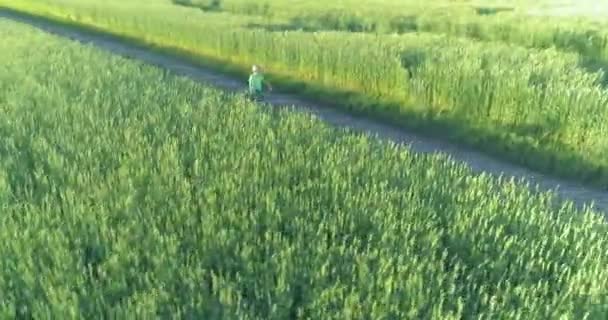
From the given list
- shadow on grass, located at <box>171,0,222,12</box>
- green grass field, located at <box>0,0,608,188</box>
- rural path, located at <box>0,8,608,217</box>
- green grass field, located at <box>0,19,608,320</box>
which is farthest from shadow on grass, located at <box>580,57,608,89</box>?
shadow on grass, located at <box>171,0,222,12</box>

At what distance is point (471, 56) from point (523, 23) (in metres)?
9.06

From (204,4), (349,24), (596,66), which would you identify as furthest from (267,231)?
(204,4)

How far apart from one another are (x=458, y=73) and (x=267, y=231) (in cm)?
822

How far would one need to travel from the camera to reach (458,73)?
431 inches

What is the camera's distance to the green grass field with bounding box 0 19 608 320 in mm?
3391

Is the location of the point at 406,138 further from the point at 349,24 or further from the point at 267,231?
the point at 349,24

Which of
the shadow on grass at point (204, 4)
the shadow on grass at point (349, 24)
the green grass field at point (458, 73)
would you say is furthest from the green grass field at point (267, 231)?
the shadow on grass at point (204, 4)

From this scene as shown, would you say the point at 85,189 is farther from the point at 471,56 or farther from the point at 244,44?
the point at 244,44

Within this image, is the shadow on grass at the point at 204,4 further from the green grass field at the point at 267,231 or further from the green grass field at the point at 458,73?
the green grass field at the point at 267,231

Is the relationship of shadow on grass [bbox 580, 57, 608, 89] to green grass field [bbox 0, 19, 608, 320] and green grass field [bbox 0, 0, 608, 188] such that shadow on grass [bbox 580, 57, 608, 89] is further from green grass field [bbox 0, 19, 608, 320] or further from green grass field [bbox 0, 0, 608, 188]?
green grass field [bbox 0, 19, 608, 320]

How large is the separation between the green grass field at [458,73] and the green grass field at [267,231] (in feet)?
13.5

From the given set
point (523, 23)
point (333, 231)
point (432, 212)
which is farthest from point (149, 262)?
point (523, 23)

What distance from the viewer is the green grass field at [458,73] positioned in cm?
905

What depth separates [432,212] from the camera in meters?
4.65
